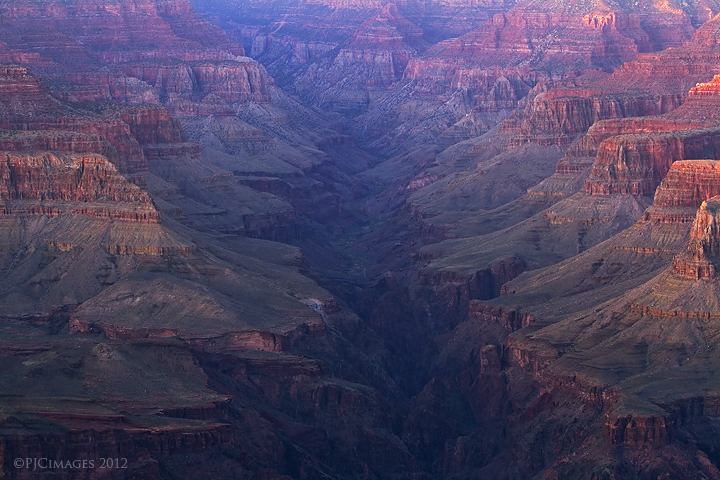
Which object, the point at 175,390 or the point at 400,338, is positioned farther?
the point at 400,338

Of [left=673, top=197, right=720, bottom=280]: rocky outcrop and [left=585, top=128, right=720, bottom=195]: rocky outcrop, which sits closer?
[left=673, top=197, right=720, bottom=280]: rocky outcrop

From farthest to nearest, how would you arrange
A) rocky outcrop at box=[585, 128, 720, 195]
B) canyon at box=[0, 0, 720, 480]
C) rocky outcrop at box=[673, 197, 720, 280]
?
rocky outcrop at box=[585, 128, 720, 195] → rocky outcrop at box=[673, 197, 720, 280] → canyon at box=[0, 0, 720, 480]

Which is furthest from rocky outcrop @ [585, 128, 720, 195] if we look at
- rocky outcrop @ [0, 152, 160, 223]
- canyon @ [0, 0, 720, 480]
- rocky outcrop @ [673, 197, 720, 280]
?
rocky outcrop @ [0, 152, 160, 223]

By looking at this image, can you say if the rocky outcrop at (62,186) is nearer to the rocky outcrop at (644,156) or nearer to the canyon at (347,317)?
the canyon at (347,317)

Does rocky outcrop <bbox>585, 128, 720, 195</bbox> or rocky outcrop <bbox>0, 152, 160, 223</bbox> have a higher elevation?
rocky outcrop <bbox>0, 152, 160, 223</bbox>

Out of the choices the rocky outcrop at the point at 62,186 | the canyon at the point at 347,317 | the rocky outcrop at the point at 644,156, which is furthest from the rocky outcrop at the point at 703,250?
the rocky outcrop at the point at 62,186

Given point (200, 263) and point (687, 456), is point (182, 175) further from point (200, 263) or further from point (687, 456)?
point (687, 456)

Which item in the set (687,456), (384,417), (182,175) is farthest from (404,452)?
(182,175)

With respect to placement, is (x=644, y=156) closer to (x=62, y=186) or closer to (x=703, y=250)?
(x=703, y=250)

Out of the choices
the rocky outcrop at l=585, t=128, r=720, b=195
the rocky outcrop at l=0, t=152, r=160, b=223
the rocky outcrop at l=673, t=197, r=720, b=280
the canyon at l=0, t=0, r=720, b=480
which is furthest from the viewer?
the rocky outcrop at l=585, t=128, r=720, b=195

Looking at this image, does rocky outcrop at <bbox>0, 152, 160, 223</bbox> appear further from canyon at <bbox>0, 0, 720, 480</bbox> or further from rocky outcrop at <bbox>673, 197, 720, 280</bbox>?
rocky outcrop at <bbox>673, 197, 720, 280</bbox>

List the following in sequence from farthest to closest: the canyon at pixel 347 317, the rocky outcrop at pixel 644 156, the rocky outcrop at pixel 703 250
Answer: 1. the rocky outcrop at pixel 644 156
2. the rocky outcrop at pixel 703 250
3. the canyon at pixel 347 317
